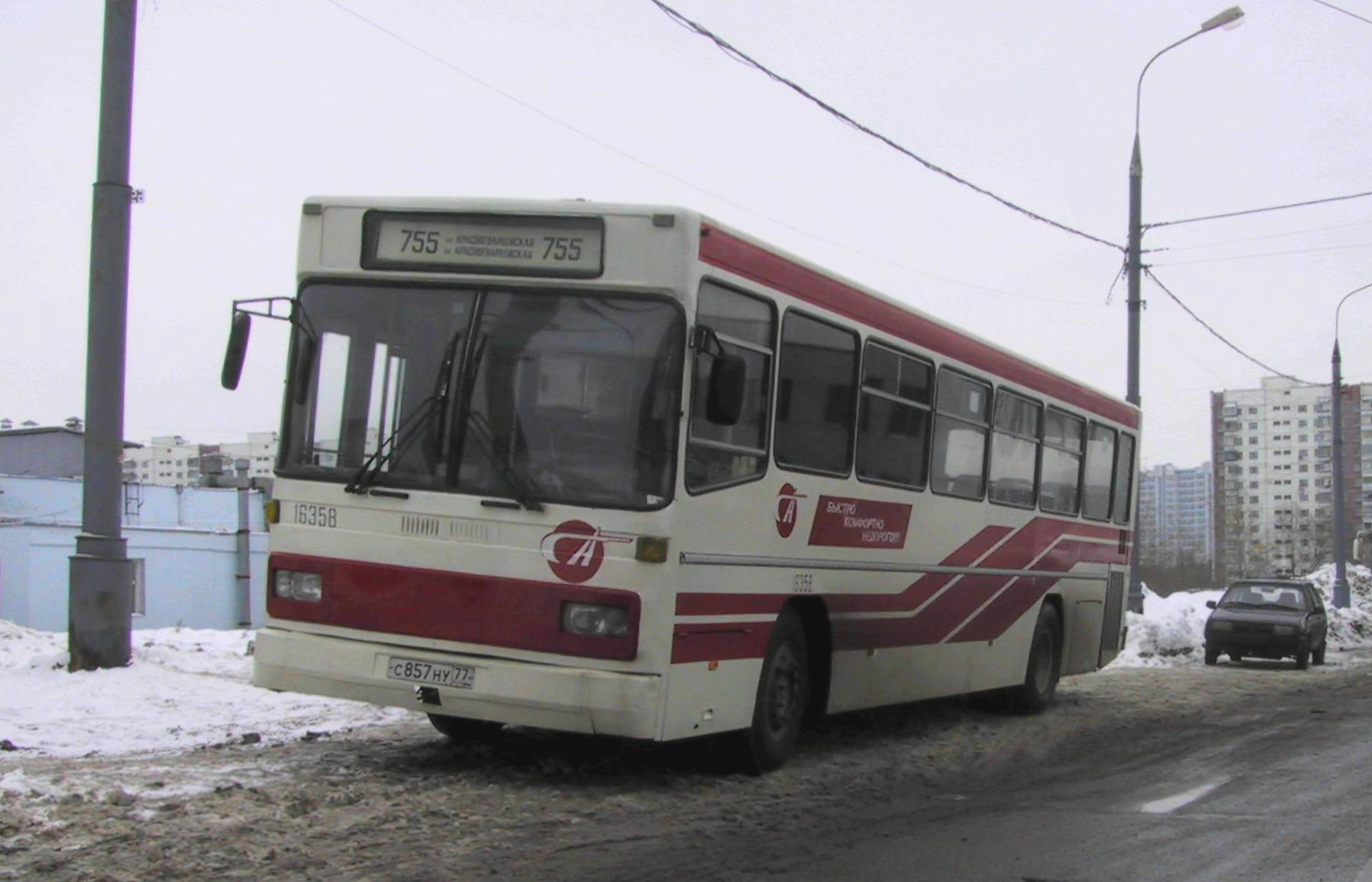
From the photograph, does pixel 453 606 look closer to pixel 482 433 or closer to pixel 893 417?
pixel 482 433

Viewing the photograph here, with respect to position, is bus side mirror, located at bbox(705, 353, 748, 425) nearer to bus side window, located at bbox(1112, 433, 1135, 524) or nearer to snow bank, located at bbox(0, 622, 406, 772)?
snow bank, located at bbox(0, 622, 406, 772)

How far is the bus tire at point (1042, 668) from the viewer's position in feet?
46.3

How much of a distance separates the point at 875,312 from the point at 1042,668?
214 inches

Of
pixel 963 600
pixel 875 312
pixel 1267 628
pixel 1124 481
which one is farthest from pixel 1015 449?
pixel 1267 628

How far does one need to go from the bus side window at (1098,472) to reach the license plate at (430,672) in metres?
8.66

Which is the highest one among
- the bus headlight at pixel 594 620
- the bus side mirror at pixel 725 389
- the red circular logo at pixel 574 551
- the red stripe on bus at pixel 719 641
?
the bus side mirror at pixel 725 389

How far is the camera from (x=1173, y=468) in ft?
558

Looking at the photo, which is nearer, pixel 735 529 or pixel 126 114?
pixel 735 529

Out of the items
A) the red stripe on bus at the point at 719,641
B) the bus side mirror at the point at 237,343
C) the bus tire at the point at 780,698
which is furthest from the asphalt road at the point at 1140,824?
the bus side mirror at the point at 237,343

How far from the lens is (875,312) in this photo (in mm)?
10312

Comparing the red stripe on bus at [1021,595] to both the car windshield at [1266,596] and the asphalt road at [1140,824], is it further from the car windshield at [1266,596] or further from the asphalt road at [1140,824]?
the car windshield at [1266,596]

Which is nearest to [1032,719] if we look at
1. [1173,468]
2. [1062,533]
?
[1062,533]

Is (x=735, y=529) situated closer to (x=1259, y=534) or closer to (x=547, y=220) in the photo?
(x=547, y=220)

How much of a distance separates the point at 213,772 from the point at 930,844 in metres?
3.71
